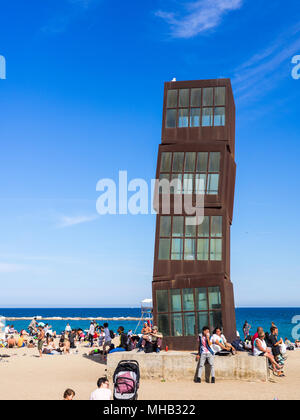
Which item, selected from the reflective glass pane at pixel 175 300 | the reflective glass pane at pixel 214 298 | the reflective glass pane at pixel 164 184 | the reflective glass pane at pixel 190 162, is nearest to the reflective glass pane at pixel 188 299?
the reflective glass pane at pixel 175 300

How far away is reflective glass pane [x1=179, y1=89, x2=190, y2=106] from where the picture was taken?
27.7 m

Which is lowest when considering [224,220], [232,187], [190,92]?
[224,220]

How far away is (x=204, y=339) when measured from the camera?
18938mm

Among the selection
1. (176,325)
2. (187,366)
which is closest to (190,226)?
(176,325)

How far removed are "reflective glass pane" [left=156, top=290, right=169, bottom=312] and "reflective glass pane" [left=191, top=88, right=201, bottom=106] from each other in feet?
34.4

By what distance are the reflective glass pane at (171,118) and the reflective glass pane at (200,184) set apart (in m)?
3.35

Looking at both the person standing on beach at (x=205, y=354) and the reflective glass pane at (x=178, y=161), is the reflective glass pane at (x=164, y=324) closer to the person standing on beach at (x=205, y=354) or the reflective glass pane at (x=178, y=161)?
the person standing on beach at (x=205, y=354)

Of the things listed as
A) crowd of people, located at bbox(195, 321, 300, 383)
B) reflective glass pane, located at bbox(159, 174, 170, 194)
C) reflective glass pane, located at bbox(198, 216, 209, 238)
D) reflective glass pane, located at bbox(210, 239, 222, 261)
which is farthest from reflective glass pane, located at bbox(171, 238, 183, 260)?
crowd of people, located at bbox(195, 321, 300, 383)

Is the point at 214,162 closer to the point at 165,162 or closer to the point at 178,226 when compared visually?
the point at 165,162
